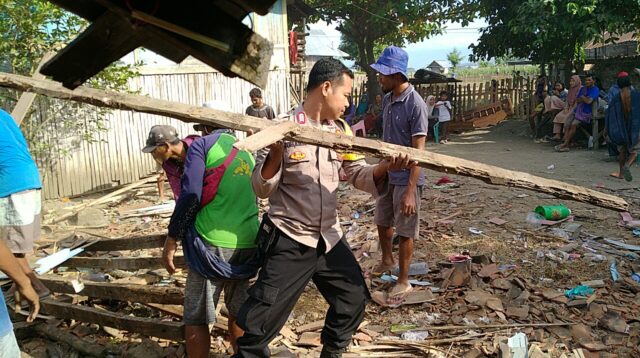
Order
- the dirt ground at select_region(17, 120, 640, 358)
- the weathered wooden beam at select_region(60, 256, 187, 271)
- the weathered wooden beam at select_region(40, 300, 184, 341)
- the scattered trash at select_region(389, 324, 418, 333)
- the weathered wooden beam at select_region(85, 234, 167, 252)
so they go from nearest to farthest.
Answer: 1. the weathered wooden beam at select_region(40, 300, 184, 341)
2. the dirt ground at select_region(17, 120, 640, 358)
3. the scattered trash at select_region(389, 324, 418, 333)
4. the weathered wooden beam at select_region(60, 256, 187, 271)
5. the weathered wooden beam at select_region(85, 234, 167, 252)

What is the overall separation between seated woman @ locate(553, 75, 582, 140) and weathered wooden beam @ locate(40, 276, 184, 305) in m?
12.2

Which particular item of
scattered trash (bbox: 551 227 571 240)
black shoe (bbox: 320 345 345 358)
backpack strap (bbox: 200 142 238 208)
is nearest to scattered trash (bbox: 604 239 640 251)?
scattered trash (bbox: 551 227 571 240)

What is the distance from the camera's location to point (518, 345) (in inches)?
153

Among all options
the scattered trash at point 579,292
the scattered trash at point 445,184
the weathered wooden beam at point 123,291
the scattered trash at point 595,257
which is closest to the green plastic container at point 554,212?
the scattered trash at point 595,257

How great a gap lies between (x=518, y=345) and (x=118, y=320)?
3024 millimetres

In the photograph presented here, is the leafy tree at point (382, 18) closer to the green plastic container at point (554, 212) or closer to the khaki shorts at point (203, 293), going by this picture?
the green plastic container at point (554, 212)

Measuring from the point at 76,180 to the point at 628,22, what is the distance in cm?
1400

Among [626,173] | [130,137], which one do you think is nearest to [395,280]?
[626,173]

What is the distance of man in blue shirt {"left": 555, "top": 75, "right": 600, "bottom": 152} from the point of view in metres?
12.7

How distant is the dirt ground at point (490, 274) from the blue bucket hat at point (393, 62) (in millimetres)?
2091

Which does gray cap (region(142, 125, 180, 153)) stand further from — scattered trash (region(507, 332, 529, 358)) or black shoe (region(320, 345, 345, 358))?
scattered trash (region(507, 332, 529, 358))

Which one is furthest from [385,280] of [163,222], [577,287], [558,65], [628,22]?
[558,65]

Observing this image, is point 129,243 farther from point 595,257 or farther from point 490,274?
point 595,257

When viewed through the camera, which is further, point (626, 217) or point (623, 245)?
point (626, 217)
